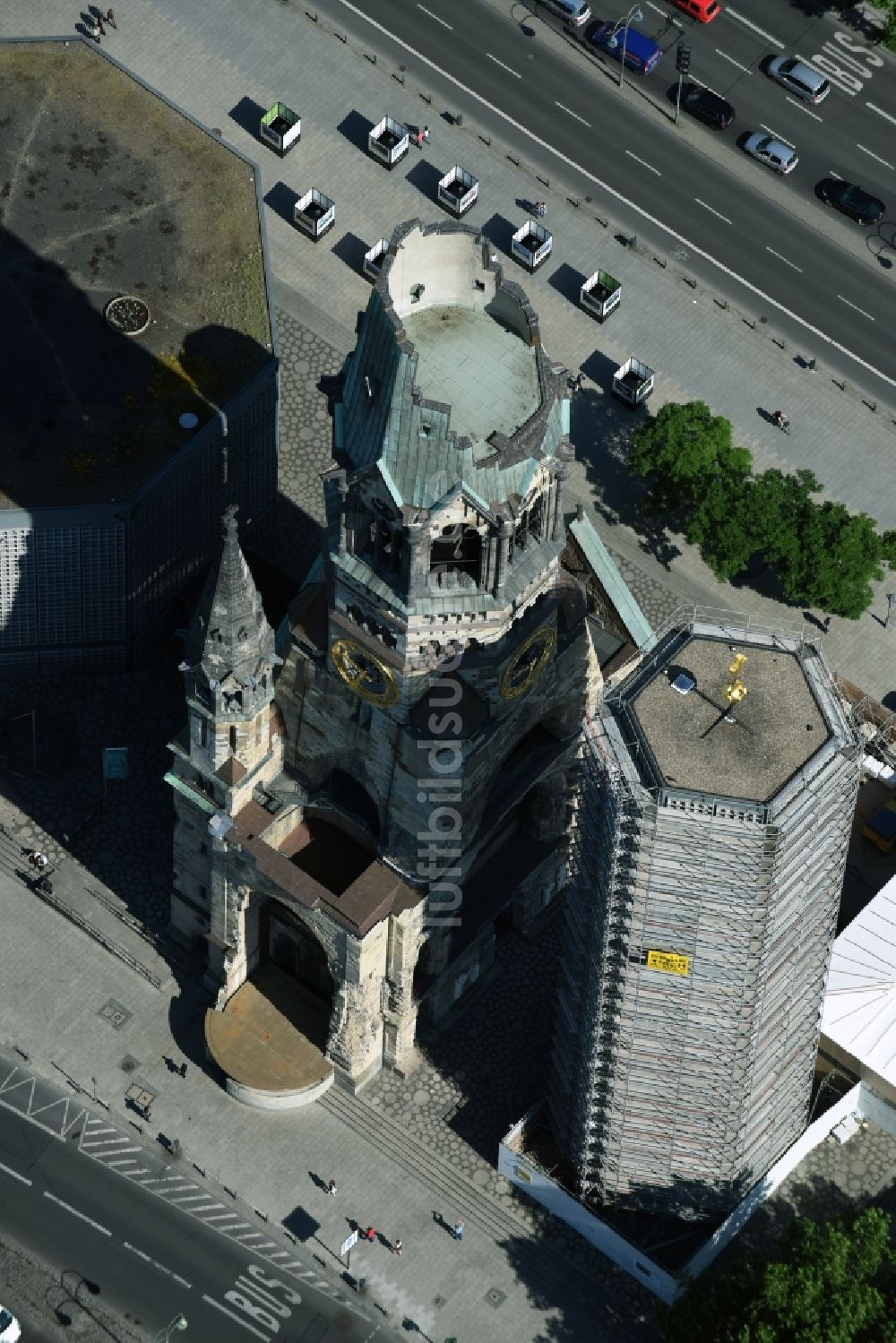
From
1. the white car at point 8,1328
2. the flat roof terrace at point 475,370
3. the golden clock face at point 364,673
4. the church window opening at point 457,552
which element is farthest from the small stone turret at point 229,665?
the white car at point 8,1328

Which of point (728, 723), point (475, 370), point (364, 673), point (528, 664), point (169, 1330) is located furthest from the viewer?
point (169, 1330)

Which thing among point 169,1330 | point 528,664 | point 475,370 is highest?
point 475,370

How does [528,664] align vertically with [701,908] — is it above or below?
above

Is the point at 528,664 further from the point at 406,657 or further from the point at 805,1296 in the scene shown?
the point at 805,1296

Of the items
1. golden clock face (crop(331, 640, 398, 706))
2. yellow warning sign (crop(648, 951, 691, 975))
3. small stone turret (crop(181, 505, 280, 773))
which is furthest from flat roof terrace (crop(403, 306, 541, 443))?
yellow warning sign (crop(648, 951, 691, 975))

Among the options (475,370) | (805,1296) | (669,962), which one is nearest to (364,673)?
(475,370)

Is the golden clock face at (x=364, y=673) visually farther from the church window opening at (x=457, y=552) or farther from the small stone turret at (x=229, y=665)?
the church window opening at (x=457, y=552)

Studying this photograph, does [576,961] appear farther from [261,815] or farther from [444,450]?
[444,450]
